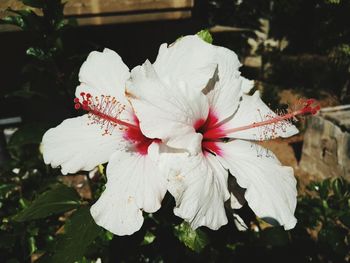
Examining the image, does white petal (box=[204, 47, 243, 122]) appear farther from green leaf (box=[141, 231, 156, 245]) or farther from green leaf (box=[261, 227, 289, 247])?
green leaf (box=[261, 227, 289, 247])

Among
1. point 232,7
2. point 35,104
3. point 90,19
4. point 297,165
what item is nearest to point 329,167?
point 297,165

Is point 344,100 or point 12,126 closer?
point 12,126

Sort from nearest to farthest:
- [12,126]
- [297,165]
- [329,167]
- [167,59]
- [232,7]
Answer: [167,59]
[12,126]
[329,167]
[297,165]
[232,7]

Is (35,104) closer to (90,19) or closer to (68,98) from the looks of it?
(90,19)

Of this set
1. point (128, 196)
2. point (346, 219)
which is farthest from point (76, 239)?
point (346, 219)

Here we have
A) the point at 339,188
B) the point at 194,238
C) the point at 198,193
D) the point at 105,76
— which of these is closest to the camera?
the point at 198,193

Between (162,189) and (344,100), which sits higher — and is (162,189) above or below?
above

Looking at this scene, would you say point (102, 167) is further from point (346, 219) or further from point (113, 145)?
point (346, 219)

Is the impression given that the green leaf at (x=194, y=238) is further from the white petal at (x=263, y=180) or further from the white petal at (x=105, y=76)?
the white petal at (x=105, y=76)
